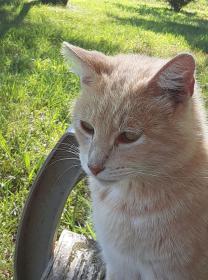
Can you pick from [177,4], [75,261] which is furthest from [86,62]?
[177,4]

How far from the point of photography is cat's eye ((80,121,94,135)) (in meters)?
1.89

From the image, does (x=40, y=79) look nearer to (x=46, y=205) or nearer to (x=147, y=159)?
(x=46, y=205)

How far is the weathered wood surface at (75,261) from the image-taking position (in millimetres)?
2109

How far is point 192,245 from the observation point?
6.01ft

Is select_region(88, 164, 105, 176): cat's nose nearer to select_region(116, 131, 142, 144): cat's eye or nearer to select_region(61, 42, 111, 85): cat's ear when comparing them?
select_region(116, 131, 142, 144): cat's eye

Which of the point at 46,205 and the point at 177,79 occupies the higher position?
the point at 177,79

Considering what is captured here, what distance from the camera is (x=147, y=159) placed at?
5.80 ft

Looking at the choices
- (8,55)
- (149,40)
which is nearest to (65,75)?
(8,55)

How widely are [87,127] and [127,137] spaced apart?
0.71 ft

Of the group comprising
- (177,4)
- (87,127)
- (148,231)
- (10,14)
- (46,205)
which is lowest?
(177,4)

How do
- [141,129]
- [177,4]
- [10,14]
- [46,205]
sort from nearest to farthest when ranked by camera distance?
[141,129] < [46,205] < [10,14] < [177,4]

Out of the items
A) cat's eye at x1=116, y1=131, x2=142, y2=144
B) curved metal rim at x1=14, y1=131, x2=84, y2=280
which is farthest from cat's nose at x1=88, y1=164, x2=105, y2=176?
curved metal rim at x1=14, y1=131, x2=84, y2=280

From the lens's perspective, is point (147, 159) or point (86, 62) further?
point (86, 62)

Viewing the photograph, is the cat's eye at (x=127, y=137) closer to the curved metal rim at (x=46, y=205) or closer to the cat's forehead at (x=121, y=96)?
the cat's forehead at (x=121, y=96)
